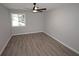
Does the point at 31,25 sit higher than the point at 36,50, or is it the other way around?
the point at 31,25

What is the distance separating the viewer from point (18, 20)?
694cm

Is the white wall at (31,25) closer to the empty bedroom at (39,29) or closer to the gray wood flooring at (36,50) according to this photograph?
the empty bedroom at (39,29)

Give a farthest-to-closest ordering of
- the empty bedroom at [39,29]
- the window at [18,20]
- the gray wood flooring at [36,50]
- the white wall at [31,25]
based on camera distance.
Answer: the white wall at [31,25], the window at [18,20], the empty bedroom at [39,29], the gray wood flooring at [36,50]

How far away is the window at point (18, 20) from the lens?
669cm

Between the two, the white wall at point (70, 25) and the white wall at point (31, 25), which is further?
the white wall at point (31, 25)

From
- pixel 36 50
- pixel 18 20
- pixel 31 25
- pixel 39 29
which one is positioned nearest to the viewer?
pixel 36 50

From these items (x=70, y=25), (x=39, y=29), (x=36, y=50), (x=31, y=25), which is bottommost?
(x=36, y=50)

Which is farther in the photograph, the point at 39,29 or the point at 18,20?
the point at 39,29

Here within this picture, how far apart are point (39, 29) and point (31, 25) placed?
2.87ft

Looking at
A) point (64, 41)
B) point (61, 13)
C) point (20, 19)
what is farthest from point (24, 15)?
point (64, 41)

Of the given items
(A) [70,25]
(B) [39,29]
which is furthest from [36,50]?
(B) [39,29]

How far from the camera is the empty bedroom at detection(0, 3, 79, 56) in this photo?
3593 millimetres

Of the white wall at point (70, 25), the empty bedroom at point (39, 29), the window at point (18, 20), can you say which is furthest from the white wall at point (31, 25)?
the white wall at point (70, 25)

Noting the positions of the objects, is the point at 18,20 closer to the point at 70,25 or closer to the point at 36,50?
the point at 36,50
